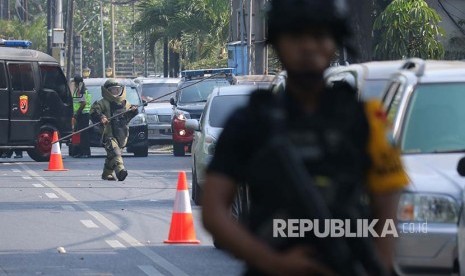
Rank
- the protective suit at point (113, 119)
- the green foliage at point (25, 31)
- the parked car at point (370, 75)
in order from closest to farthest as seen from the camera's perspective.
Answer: the parked car at point (370, 75) → the protective suit at point (113, 119) → the green foliage at point (25, 31)


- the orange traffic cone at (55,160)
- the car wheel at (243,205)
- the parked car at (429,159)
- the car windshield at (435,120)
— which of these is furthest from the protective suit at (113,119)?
the car windshield at (435,120)

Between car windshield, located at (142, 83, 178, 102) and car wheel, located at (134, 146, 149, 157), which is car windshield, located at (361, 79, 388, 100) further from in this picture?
car windshield, located at (142, 83, 178, 102)

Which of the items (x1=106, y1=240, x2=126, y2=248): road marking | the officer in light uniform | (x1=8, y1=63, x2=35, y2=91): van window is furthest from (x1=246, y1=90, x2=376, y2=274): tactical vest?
the officer in light uniform

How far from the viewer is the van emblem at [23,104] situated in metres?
28.7

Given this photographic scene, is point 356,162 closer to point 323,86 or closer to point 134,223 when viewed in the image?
point 323,86

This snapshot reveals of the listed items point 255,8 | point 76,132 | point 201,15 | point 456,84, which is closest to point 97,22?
point 201,15

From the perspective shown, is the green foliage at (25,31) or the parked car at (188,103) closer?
the parked car at (188,103)

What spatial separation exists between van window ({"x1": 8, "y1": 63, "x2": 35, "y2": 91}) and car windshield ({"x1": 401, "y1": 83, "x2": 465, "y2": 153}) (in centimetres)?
1994

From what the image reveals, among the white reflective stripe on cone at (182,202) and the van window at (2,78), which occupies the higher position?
the van window at (2,78)

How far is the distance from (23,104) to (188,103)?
13.7 feet

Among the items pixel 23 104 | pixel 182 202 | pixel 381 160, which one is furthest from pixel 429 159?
pixel 23 104

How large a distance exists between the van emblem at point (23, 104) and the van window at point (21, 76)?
0.20 metres

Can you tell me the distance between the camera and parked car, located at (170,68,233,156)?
30359 mm

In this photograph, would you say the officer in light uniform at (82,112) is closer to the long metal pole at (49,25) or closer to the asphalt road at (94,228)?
the asphalt road at (94,228)
